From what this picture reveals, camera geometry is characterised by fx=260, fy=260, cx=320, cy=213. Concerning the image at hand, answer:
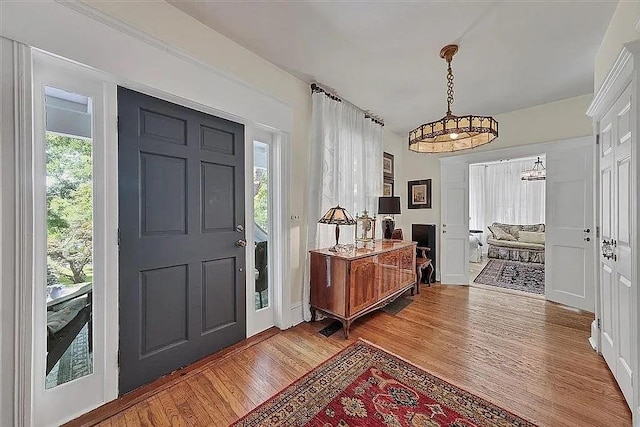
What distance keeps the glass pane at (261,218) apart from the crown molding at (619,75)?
264 cm

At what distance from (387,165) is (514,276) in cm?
319

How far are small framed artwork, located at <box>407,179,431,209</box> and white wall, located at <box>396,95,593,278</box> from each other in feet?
0.23

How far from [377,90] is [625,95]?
2060 millimetres

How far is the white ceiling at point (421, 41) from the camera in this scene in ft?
6.09

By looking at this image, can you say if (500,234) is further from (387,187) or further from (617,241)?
(617,241)

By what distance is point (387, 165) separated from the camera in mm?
4492

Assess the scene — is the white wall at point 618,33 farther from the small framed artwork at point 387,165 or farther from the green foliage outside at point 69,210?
the green foliage outside at point 69,210

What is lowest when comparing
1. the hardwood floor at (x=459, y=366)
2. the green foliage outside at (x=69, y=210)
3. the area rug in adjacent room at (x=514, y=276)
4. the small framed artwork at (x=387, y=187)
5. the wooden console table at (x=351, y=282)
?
the hardwood floor at (x=459, y=366)

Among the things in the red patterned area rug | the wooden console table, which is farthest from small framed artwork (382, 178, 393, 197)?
the red patterned area rug

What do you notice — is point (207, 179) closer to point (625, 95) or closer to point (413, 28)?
point (413, 28)

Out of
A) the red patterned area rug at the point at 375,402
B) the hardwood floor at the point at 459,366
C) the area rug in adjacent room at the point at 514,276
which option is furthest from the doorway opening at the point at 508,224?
the red patterned area rug at the point at 375,402

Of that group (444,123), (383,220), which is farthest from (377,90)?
(383,220)

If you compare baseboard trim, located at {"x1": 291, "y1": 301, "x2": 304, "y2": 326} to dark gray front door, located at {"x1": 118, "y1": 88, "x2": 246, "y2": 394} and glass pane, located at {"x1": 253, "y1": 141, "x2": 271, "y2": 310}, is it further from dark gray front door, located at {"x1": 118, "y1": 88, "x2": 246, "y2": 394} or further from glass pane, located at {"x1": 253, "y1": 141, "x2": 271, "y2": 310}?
dark gray front door, located at {"x1": 118, "y1": 88, "x2": 246, "y2": 394}

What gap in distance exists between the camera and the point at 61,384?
5.09 feet
